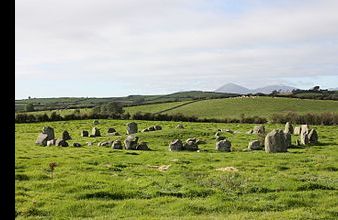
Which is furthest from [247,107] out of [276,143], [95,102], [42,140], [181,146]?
[95,102]

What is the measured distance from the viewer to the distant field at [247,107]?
88.2 metres

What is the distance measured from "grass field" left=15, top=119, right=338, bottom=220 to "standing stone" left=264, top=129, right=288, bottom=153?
2.90 metres

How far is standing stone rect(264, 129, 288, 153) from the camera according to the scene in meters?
32.9

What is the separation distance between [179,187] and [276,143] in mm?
16234

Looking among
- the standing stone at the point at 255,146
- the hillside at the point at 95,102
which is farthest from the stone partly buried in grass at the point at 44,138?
the hillside at the point at 95,102

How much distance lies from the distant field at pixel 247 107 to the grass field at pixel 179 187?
193 feet

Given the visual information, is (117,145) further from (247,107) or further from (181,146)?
(247,107)

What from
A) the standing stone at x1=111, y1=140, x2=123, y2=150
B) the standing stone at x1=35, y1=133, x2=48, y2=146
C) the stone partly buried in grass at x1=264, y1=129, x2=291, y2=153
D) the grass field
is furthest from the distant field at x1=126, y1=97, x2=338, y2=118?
the grass field

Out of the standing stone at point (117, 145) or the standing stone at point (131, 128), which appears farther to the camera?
the standing stone at point (131, 128)

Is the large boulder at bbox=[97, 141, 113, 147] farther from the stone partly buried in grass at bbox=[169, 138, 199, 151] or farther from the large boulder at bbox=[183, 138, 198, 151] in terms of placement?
the large boulder at bbox=[183, 138, 198, 151]

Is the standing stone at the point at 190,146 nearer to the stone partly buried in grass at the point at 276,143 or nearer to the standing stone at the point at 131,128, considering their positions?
the stone partly buried in grass at the point at 276,143

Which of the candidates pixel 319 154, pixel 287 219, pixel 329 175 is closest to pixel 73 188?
pixel 287 219

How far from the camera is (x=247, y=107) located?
96750 millimetres
